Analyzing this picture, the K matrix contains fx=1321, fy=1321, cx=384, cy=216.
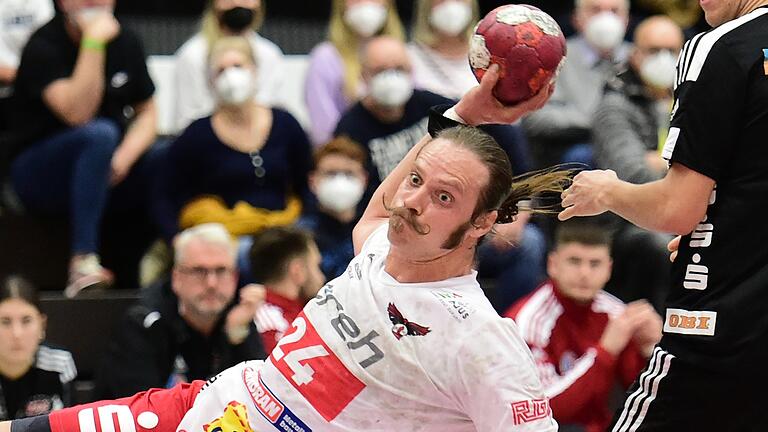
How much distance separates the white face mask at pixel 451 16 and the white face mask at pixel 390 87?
1.78 feet

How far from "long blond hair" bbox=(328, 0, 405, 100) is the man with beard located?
3505mm

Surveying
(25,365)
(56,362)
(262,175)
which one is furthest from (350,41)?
(25,365)

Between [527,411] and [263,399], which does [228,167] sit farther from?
[527,411]

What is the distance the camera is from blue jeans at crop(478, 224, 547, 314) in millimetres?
6234

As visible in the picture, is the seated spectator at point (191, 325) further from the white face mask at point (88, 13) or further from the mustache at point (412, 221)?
the mustache at point (412, 221)

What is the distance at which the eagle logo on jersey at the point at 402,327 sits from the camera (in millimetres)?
3178

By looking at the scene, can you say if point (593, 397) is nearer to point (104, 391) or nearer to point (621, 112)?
point (621, 112)

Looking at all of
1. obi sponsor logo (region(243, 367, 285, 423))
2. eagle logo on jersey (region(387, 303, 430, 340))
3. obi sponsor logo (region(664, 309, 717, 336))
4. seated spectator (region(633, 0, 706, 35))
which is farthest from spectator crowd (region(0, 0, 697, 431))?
eagle logo on jersey (region(387, 303, 430, 340))

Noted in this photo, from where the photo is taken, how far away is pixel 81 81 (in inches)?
240

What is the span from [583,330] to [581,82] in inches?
74.6

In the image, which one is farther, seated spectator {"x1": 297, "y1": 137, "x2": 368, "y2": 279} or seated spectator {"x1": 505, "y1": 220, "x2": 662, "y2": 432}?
seated spectator {"x1": 297, "y1": 137, "x2": 368, "y2": 279}

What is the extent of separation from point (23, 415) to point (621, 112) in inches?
119

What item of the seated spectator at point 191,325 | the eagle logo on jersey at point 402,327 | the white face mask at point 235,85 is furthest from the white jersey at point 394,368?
the white face mask at point 235,85

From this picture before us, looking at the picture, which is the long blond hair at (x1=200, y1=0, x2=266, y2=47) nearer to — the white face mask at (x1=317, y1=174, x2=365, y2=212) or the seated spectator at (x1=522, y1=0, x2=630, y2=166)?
the white face mask at (x1=317, y1=174, x2=365, y2=212)
